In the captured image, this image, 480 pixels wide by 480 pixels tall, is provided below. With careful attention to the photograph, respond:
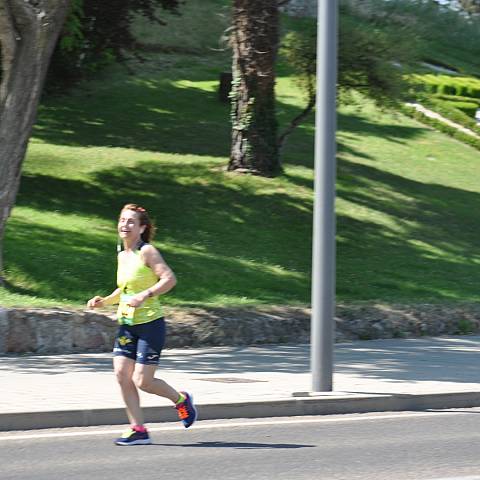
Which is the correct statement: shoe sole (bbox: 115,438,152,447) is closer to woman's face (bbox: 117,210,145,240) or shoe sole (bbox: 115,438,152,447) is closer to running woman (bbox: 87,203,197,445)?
running woman (bbox: 87,203,197,445)

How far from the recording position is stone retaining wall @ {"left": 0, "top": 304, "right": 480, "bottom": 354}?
14.9 m

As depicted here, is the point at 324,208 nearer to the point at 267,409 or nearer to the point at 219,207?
the point at 267,409

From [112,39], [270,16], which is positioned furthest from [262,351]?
[112,39]

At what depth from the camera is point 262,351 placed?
52.1 ft

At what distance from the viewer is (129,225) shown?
374 inches

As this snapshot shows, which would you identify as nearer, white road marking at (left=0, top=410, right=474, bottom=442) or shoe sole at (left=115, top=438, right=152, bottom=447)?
shoe sole at (left=115, top=438, right=152, bottom=447)

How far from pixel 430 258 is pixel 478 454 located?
13.3 m

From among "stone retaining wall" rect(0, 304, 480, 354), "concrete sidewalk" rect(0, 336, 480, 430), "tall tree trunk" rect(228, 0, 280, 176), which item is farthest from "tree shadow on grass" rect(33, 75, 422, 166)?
"concrete sidewalk" rect(0, 336, 480, 430)

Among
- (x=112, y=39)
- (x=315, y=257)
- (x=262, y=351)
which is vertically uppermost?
(x=112, y=39)

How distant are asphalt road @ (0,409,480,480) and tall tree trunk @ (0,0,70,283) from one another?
7.88 meters

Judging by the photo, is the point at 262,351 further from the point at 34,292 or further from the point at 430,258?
the point at 430,258

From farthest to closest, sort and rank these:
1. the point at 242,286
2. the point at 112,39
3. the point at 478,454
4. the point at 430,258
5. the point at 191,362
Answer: the point at 112,39 < the point at 430,258 < the point at 242,286 < the point at 191,362 < the point at 478,454

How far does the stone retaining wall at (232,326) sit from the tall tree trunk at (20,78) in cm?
279

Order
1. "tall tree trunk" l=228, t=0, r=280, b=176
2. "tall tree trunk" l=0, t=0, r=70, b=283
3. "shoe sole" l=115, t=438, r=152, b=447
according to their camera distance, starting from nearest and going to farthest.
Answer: "shoe sole" l=115, t=438, r=152, b=447, "tall tree trunk" l=0, t=0, r=70, b=283, "tall tree trunk" l=228, t=0, r=280, b=176
